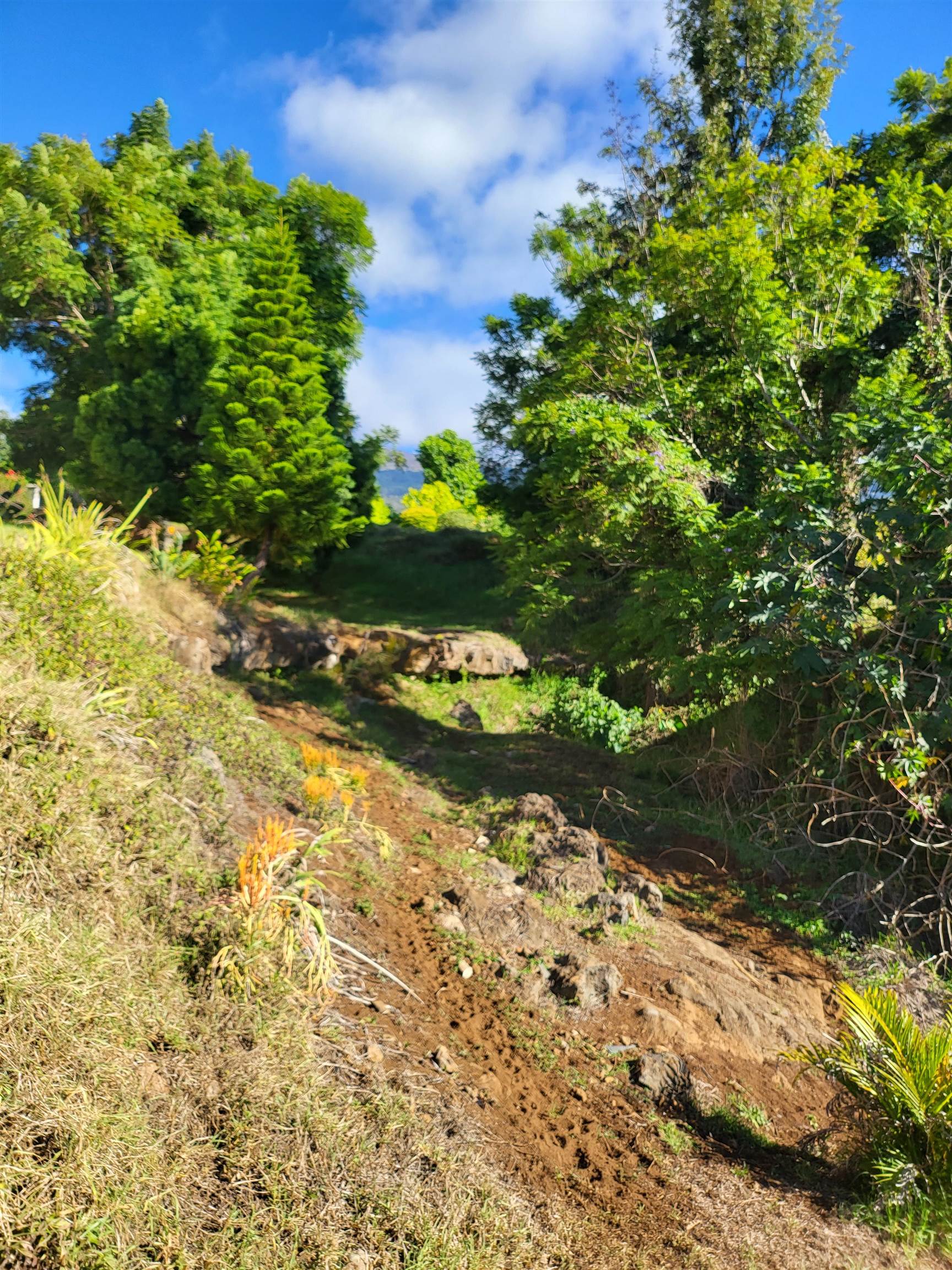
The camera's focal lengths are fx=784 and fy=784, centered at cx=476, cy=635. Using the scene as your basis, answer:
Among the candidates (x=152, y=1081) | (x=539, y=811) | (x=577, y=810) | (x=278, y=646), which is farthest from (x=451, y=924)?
(x=278, y=646)

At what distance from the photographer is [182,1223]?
205 cm

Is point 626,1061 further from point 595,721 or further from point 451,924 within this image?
point 595,721

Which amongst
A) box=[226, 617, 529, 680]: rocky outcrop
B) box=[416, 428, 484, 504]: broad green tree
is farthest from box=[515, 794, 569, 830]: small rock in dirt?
box=[416, 428, 484, 504]: broad green tree

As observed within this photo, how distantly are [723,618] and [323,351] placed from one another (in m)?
10.7

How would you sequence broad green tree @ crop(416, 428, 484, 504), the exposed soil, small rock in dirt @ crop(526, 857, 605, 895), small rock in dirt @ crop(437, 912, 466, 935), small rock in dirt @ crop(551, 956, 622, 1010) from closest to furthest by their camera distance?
the exposed soil
small rock in dirt @ crop(551, 956, 622, 1010)
small rock in dirt @ crop(437, 912, 466, 935)
small rock in dirt @ crop(526, 857, 605, 895)
broad green tree @ crop(416, 428, 484, 504)

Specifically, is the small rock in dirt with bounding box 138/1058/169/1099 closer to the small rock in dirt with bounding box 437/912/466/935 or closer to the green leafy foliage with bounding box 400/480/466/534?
the small rock in dirt with bounding box 437/912/466/935

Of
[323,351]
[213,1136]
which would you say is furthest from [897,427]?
[323,351]

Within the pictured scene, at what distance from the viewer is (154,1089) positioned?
7.85 feet

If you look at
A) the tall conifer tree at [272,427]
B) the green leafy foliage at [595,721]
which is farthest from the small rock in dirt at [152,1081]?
the tall conifer tree at [272,427]

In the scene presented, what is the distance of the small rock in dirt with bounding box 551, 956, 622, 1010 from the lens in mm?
3982

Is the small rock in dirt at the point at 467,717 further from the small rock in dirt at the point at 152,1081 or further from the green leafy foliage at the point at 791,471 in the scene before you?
the small rock in dirt at the point at 152,1081

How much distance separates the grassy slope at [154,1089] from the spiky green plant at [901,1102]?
1375 millimetres

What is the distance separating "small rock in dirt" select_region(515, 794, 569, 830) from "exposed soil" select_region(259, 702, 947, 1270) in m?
0.85

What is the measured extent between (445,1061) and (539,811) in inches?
125
